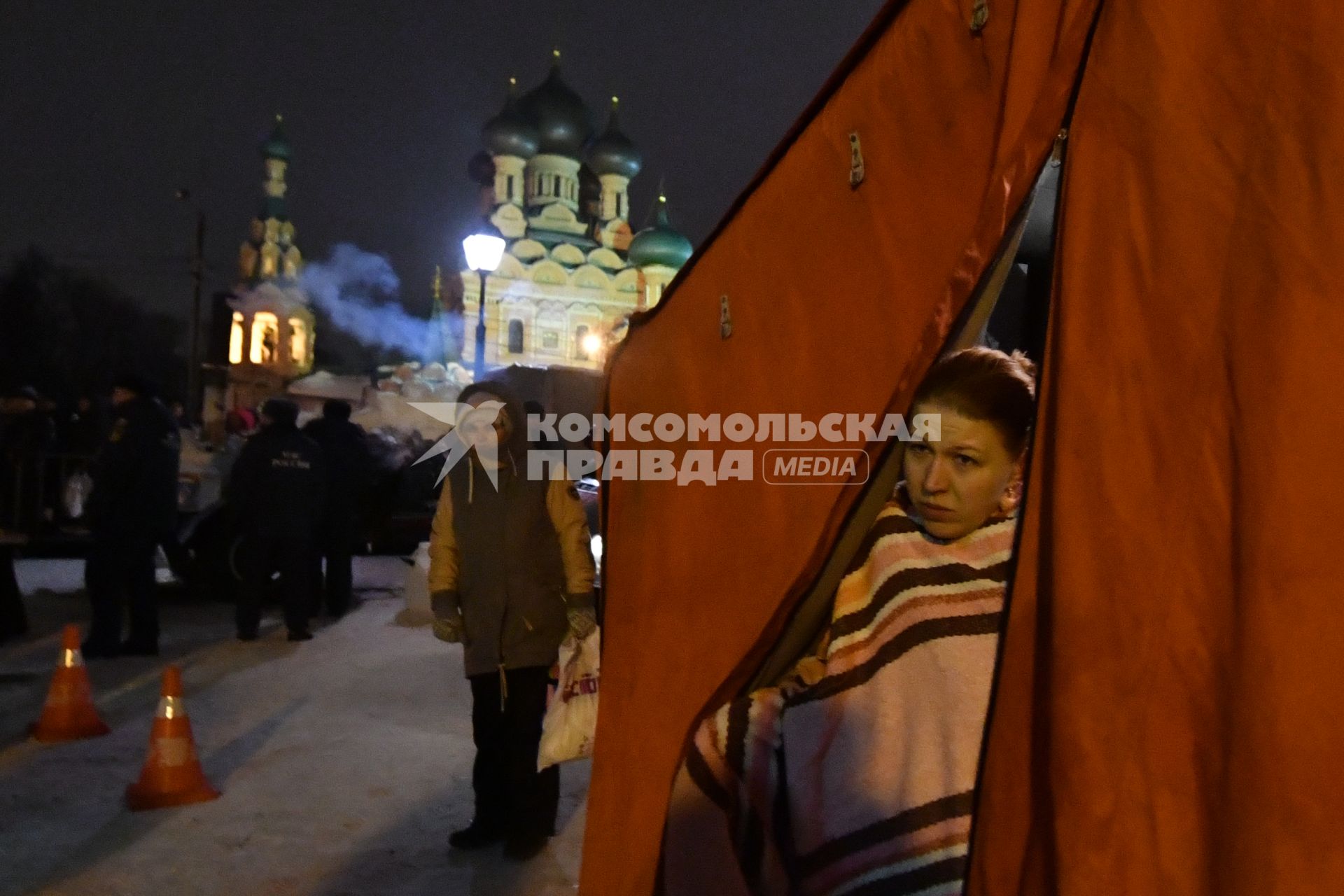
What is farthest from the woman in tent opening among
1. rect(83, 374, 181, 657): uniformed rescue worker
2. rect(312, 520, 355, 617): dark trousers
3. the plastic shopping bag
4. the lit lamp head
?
the lit lamp head

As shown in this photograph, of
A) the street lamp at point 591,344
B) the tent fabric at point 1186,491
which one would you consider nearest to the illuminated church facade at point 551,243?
the street lamp at point 591,344

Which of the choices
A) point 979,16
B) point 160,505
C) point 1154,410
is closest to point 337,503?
point 160,505

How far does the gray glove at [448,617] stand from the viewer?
13.0 ft

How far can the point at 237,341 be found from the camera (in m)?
46.7

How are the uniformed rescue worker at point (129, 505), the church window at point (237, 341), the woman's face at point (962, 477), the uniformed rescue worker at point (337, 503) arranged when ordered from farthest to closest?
the church window at point (237, 341) → the uniformed rescue worker at point (337, 503) → the uniformed rescue worker at point (129, 505) → the woman's face at point (962, 477)

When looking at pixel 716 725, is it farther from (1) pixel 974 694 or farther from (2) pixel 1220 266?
(2) pixel 1220 266

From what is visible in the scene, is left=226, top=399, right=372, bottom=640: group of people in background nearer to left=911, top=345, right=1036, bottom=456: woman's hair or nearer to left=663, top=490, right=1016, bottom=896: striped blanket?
left=663, top=490, right=1016, bottom=896: striped blanket

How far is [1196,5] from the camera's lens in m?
1.16

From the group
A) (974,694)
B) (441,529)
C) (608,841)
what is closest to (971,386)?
(974,694)

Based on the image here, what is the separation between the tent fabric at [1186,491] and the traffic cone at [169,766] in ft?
14.5

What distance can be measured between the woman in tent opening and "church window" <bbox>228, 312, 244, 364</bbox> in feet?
164

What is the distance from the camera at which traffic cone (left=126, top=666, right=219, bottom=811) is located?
4516 mm

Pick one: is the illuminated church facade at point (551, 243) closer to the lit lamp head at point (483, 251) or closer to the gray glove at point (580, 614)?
the lit lamp head at point (483, 251)

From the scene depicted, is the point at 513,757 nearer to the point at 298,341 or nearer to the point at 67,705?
the point at 67,705
